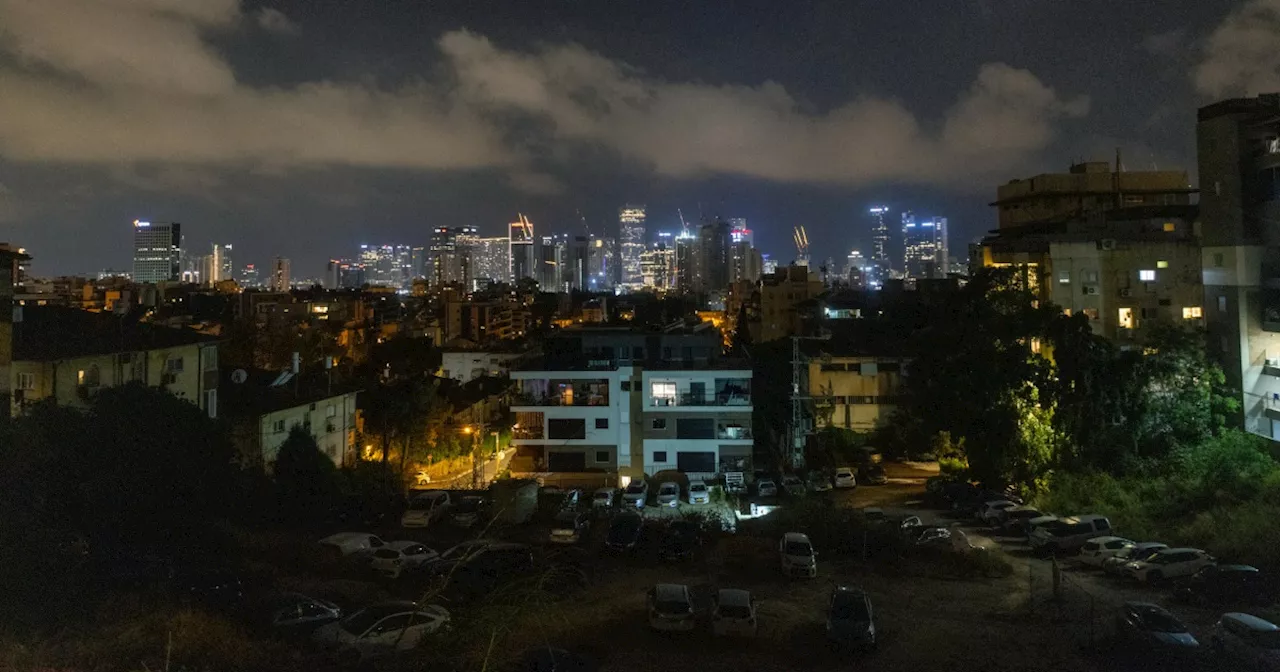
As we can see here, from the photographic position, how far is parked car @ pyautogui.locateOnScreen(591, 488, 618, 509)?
58.2 ft

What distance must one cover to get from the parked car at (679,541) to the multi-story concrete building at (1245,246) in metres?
14.4

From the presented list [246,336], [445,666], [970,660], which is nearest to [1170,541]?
[970,660]

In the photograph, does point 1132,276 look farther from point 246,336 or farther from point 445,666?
point 246,336

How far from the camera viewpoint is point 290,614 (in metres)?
9.15

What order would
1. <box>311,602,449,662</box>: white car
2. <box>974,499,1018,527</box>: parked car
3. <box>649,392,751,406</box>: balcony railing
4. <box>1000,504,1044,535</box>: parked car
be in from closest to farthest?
<box>311,602,449,662</box>: white car → <box>1000,504,1044,535</box>: parked car → <box>974,499,1018,527</box>: parked car → <box>649,392,751,406</box>: balcony railing

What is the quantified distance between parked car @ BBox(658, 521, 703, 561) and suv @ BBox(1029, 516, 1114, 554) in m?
6.33

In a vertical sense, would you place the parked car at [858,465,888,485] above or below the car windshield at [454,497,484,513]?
below

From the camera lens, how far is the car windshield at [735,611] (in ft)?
31.4

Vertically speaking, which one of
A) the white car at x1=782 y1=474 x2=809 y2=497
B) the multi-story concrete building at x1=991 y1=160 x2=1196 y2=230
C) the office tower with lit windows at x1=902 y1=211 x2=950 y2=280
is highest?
the office tower with lit windows at x1=902 y1=211 x2=950 y2=280

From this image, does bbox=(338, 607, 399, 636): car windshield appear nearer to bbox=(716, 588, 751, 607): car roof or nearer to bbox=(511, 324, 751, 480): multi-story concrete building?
bbox=(716, 588, 751, 607): car roof

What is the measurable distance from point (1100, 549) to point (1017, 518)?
2661 millimetres

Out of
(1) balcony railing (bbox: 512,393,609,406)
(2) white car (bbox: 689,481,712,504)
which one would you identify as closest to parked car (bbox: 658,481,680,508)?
(2) white car (bbox: 689,481,712,504)

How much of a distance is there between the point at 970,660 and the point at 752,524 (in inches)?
285

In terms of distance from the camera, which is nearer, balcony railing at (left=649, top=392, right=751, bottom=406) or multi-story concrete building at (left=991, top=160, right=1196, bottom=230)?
balcony railing at (left=649, top=392, right=751, bottom=406)
